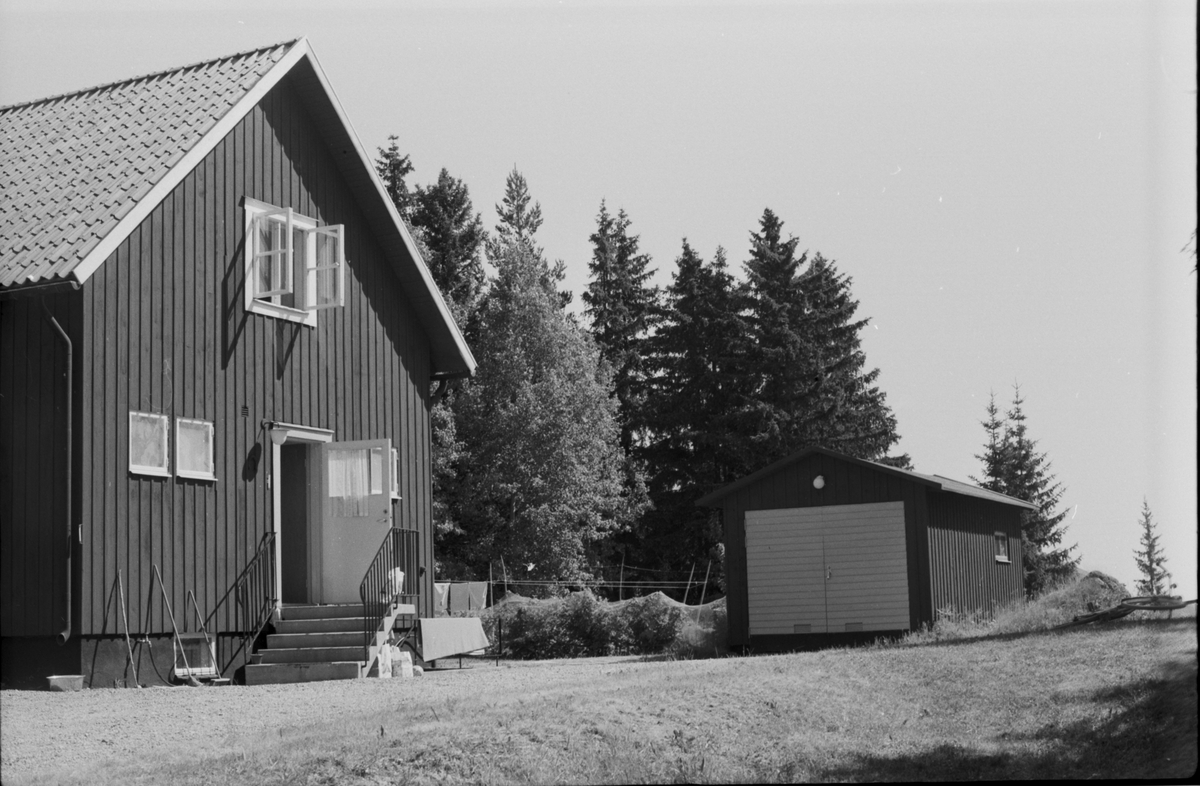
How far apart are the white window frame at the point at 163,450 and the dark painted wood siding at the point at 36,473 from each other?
745 millimetres

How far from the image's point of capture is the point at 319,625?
17.3 meters

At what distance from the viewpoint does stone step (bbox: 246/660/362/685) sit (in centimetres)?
1598

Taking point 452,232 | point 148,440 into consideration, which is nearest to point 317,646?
point 148,440

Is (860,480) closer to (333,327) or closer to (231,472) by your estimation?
(333,327)

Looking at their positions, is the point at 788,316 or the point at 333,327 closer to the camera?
the point at 333,327

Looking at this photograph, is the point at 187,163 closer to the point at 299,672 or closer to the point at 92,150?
the point at 92,150

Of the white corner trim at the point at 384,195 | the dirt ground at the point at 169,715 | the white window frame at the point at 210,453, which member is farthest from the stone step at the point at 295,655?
the white corner trim at the point at 384,195

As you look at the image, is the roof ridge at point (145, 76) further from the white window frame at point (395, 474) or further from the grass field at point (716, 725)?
the grass field at point (716, 725)

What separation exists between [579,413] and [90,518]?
28299mm

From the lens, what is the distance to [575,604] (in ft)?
89.3

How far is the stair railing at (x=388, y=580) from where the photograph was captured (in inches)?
666

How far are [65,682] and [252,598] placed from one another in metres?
2.91

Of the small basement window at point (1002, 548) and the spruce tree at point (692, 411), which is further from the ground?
the spruce tree at point (692, 411)

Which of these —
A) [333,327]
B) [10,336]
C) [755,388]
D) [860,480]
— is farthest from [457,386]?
[10,336]
